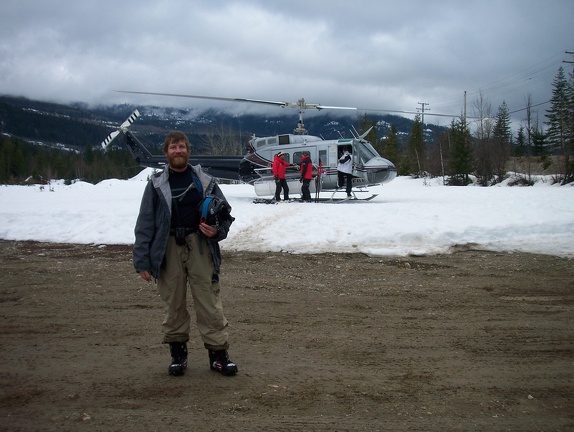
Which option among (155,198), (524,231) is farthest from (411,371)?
(524,231)

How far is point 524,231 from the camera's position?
10836 millimetres

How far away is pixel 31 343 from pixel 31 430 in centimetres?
189

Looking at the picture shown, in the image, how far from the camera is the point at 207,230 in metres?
3.92

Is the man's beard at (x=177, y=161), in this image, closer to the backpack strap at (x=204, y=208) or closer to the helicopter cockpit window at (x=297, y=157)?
the backpack strap at (x=204, y=208)

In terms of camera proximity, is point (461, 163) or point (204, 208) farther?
point (461, 163)

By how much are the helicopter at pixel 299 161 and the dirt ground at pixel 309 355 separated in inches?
435

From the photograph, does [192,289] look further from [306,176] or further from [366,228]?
[306,176]

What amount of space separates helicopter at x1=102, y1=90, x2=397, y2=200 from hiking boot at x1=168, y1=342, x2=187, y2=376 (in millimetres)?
14012

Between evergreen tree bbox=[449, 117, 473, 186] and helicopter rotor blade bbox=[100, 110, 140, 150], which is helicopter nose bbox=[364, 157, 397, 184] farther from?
evergreen tree bbox=[449, 117, 473, 186]

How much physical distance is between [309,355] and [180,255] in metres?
1.55

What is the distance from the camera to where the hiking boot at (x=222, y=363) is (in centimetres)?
397

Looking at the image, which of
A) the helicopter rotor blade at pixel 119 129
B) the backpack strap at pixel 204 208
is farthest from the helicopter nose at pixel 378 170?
the backpack strap at pixel 204 208

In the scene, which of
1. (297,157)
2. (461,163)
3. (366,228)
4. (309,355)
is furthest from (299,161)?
(461,163)

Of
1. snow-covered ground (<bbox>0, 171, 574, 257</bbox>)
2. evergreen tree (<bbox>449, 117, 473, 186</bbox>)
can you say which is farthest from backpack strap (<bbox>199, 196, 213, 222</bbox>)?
evergreen tree (<bbox>449, 117, 473, 186</bbox>)
